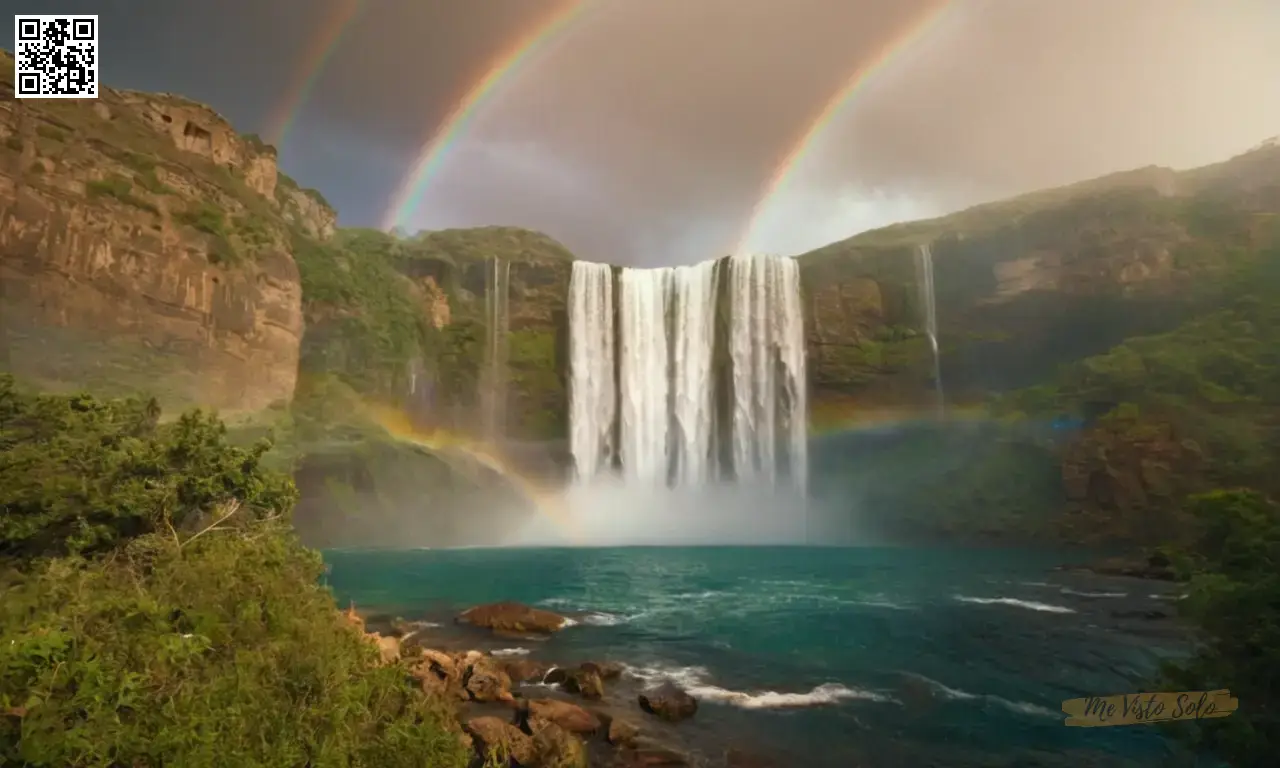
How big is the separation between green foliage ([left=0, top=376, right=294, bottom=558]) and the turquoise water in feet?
21.9

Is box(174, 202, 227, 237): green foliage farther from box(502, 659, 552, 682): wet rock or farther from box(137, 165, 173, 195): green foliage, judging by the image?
box(502, 659, 552, 682): wet rock

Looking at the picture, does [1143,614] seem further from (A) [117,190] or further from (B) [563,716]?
(A) [117,190]

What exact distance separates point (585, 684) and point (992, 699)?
23.4 ft

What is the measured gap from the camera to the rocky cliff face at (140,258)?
3151 centimetres

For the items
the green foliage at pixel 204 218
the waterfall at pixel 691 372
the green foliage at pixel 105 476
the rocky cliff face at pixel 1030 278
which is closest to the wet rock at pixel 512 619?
the green foliage at pixel 105 476

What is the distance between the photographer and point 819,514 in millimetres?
53812

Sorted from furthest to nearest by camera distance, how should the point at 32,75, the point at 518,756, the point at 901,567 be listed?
the point at 901,567, the point at 32,75, the point at 518,756

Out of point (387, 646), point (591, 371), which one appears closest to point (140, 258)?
point (591, 371)

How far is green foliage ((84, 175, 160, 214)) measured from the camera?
3497 centimetres

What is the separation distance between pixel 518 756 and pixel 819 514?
46918mm

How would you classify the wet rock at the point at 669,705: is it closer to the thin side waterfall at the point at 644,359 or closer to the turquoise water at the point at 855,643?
the turquoise water at the point at 855,643

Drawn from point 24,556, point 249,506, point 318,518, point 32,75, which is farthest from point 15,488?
point 318,518

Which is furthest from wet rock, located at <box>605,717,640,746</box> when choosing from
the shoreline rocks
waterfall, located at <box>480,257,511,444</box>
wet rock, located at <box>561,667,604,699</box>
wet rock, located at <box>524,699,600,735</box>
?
waterfall, located at <box>480,257,511,444</box>

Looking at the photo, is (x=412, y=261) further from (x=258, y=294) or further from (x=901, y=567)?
(x=901, y=567)
